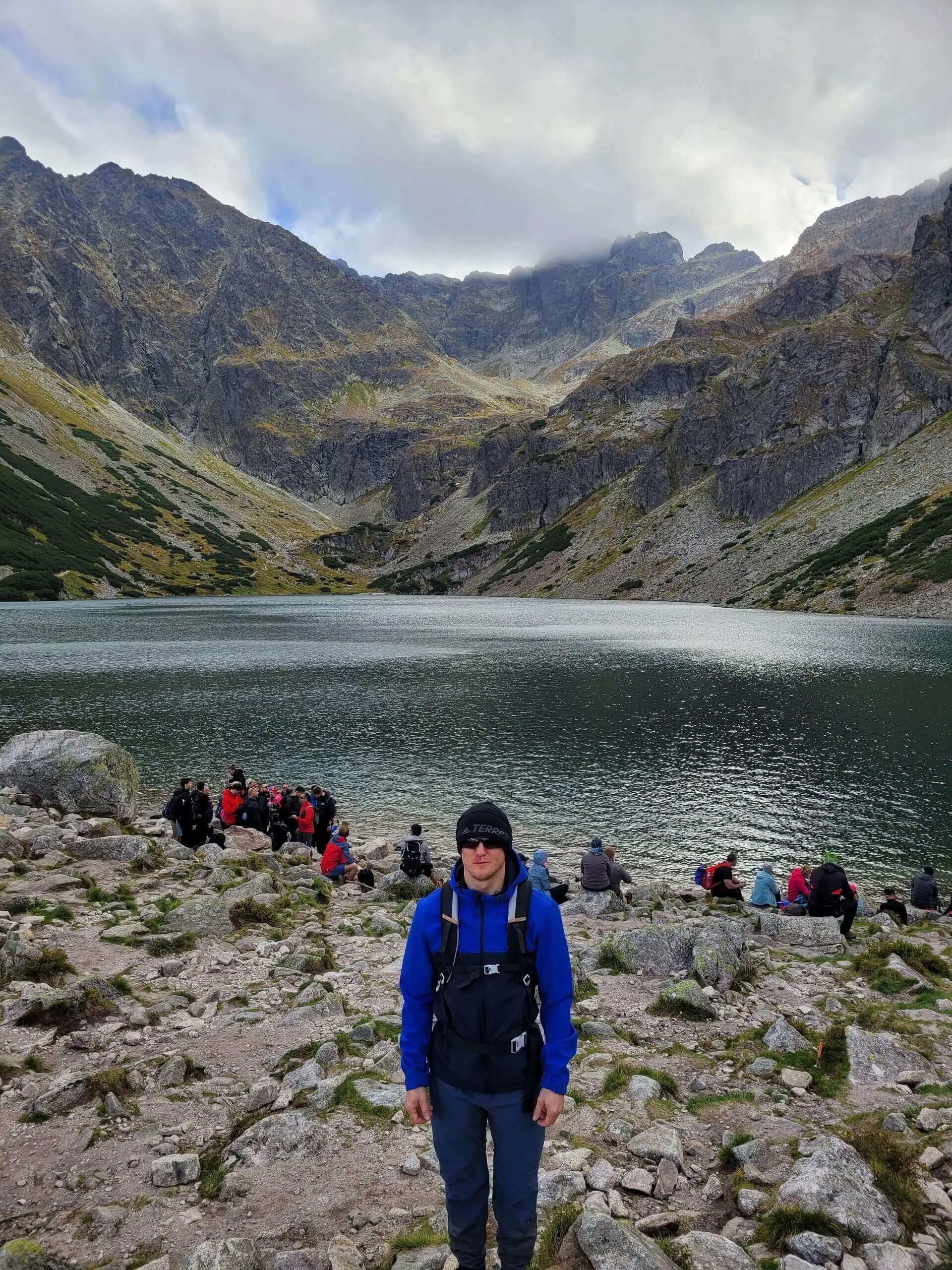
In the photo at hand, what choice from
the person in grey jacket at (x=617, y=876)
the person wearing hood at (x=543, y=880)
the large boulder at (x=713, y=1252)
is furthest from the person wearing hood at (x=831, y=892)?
the large boulder at (x=713, y=1252)

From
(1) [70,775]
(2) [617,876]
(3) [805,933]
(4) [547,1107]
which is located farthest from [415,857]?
(1) [70,775]

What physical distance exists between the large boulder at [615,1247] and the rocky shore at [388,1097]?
0.06ft

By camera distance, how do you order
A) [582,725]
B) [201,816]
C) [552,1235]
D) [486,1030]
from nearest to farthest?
[486,1030] → [552,1235] → [201,816] → [582,725]

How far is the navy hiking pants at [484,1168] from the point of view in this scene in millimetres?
5922

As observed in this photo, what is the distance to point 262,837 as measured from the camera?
90.0ft

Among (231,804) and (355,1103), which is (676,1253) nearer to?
(355,1103)

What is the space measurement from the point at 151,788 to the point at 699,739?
32.7m

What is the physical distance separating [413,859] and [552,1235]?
15.1 meters

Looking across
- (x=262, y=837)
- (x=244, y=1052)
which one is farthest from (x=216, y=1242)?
(x=262, y=837)

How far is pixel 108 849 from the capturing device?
22.0 meters

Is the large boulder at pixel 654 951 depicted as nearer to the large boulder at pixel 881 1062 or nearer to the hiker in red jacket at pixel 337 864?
the large boulder at pixel 881 1062

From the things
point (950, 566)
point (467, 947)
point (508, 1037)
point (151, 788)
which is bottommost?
point (151, 788)

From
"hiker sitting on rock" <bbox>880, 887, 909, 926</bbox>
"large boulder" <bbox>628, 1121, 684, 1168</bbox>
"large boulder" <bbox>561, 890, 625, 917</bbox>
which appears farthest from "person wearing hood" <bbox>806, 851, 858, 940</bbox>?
"large boulder" <bbox>628, 1121, 684, 1168</bbox>

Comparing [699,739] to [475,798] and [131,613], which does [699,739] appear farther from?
[131,613]
